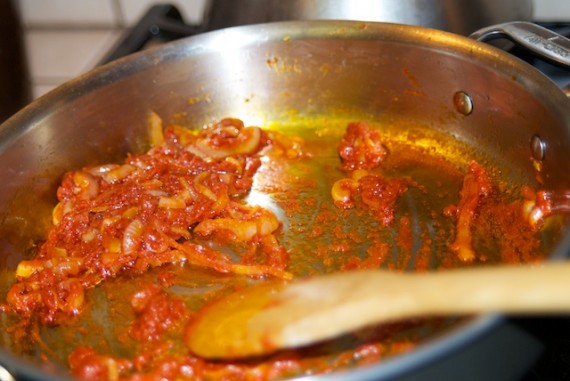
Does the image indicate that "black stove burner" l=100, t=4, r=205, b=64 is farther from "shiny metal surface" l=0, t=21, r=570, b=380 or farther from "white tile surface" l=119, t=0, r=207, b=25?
"white tile surface" l=119, t=0, r=207, b=25

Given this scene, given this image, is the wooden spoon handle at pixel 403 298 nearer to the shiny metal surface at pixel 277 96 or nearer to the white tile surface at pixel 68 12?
the shiny metal surface at pixel 277 96

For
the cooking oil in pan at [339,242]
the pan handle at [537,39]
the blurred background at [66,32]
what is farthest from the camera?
the blurred background at [66,32]

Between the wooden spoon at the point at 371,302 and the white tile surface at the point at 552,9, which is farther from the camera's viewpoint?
the white tile surface at the point at 552,9

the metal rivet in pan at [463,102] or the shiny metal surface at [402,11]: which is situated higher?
the shiny metal surface at [402,11]

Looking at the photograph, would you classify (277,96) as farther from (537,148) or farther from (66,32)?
(66,32)

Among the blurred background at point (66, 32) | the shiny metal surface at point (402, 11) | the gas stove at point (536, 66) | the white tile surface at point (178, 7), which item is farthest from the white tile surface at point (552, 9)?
the blurred background at point (66, 32)

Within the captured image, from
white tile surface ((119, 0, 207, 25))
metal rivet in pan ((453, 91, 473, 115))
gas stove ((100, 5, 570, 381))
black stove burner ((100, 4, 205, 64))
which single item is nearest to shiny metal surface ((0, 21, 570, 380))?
metal rivet in pan ((453, 91, 473, 115))

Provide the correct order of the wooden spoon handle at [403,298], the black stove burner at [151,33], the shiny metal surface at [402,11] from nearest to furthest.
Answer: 1. the wooden spoon handle at [403,298]
2. the shiny metal surface at [402,11]
3. the black stove burner at [151,33]

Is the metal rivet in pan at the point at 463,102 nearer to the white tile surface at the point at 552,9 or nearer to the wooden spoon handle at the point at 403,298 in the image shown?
the white tile surface at the point at 552,9

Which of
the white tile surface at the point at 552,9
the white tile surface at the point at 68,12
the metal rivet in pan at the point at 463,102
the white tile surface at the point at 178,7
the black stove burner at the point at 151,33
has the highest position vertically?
the white tile surface at the point at 552,9
